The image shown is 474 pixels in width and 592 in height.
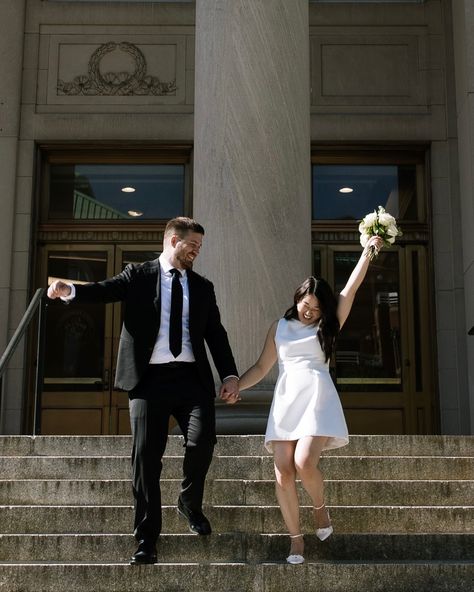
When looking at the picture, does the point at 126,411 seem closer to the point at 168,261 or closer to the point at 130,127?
the point at 130,127

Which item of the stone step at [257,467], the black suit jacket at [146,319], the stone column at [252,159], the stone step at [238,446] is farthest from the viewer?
the stone column at [252,159]

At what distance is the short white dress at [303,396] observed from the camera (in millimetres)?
5242

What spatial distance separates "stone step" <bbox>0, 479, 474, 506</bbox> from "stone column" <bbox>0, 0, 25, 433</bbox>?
21.4ft

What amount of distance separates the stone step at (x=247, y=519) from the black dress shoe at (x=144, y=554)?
0.64 meters

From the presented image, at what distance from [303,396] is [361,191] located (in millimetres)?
8321

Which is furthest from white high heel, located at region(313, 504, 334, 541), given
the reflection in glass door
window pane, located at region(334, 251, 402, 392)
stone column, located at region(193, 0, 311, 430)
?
the reflection in glass door

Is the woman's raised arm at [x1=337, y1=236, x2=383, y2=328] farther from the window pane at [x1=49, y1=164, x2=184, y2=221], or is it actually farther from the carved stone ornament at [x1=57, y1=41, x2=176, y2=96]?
the carved stone ornament at [x1=57, y1=41, x2=176, y2=96]

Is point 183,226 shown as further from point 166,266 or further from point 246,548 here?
point 246,548

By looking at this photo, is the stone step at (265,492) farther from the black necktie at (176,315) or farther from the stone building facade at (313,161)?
the stone building facade at (313,161)

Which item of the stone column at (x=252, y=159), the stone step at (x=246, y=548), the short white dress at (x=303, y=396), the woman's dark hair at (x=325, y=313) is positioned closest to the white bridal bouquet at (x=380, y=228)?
the woman's dark hair at (x=325, y=313)

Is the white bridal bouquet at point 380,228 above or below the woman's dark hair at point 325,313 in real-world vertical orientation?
above

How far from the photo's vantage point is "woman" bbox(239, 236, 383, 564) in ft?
17.0

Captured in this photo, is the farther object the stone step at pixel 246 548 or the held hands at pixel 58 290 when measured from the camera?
the stone step at pixel 246 548

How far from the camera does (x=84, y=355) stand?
1281 centimetres
